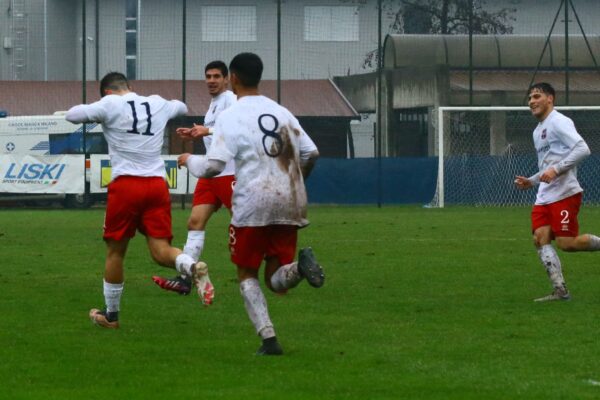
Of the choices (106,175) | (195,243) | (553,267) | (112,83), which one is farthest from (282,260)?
(106,175)

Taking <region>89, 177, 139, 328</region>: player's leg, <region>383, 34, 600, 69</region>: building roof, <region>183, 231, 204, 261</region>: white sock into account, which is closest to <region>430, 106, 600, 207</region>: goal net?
<region>383, 34, 600, 69</region>: building roof

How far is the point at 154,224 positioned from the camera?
10805 millimetres

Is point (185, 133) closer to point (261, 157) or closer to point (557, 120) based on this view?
point (261, 157)

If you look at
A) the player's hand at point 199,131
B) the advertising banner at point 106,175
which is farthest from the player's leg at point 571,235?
→ the advertising banner at point 106,175

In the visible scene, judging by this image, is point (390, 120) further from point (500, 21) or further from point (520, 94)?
point (500, 21)

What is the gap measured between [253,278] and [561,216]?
4318mm

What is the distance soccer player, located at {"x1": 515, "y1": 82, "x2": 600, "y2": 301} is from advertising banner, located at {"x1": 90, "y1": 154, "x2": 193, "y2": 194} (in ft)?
78.4

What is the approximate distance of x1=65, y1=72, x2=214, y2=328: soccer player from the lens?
10688mm

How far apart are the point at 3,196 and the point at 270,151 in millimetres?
29259

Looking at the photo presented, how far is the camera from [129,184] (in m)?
10.8

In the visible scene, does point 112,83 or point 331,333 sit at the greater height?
point 112,83

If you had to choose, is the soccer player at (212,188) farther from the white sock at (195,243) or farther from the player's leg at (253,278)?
the player's leg at (253,278)

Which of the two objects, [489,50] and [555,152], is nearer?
[555,152]

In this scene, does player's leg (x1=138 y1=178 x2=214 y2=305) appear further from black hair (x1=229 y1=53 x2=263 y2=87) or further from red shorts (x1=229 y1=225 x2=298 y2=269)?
black hair (x1=229 y1=53 x2=263 y2=87)
